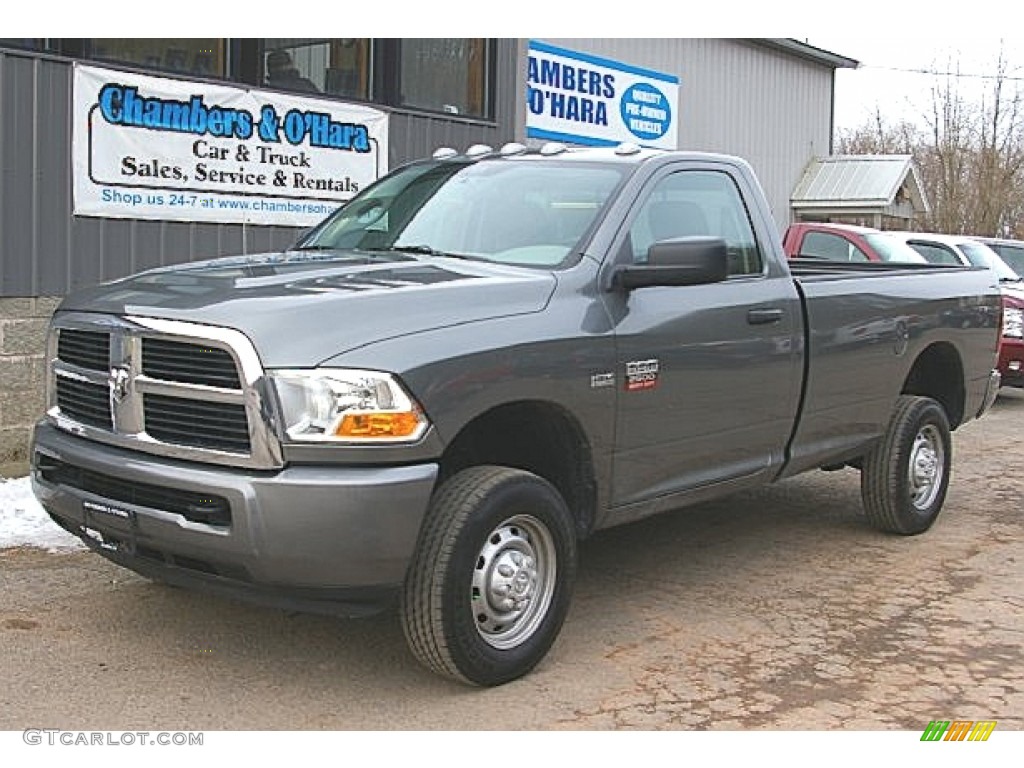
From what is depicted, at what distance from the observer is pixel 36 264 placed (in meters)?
8.39

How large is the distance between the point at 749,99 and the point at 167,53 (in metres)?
12.6

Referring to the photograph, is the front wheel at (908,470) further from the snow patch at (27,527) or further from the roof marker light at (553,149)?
the snow patch at (27,527)

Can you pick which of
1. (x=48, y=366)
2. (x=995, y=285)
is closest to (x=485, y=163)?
(x=48, y=366)

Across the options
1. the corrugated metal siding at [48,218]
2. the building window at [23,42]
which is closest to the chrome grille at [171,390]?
the corrugated metal siding at [48,218]

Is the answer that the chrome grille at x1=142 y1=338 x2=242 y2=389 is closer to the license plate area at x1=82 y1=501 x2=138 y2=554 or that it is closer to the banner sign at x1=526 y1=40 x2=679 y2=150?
the license plate area at x1=82 y1=501 x2=138 y2=554

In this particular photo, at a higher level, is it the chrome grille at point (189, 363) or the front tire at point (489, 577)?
the chrome grille at point (189, 363)

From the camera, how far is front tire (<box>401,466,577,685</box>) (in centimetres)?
411

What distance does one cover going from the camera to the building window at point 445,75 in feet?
36.9

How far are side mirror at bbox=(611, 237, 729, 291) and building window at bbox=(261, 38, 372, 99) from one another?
5.95 m

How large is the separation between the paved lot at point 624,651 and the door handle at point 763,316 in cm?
125

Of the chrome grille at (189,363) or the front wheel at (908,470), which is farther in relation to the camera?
the front wheel at (908,470)

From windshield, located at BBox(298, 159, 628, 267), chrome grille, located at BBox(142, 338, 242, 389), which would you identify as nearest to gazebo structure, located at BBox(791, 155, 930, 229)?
windshield, located at BBox(298, 159, 628, 267)

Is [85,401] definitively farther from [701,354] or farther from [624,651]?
[701,354]
